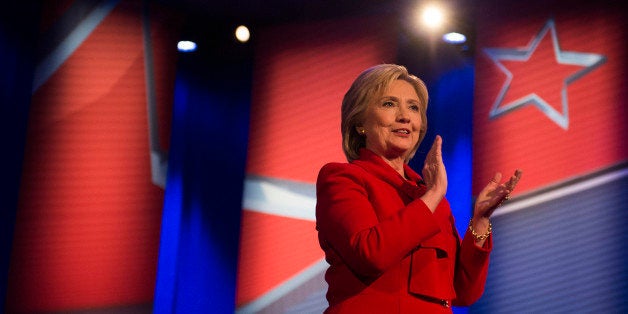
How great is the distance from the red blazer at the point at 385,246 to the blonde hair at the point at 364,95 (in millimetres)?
142

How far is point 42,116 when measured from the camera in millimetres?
3863

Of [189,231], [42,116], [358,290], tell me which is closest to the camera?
[358,290]

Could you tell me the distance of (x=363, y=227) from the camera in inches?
53.8

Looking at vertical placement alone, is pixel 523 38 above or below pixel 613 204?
above

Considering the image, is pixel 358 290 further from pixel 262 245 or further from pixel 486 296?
pixel 262 245

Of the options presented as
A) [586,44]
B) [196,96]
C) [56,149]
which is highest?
[586,44]

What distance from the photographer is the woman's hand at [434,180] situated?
1.40m

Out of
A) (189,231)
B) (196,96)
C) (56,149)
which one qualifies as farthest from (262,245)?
(56,149)

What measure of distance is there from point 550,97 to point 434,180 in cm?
272

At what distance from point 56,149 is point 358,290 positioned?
2929 mm

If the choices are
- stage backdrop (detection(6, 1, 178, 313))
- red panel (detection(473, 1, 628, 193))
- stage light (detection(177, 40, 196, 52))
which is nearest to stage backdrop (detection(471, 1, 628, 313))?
red panel (detection(473, 1, 628, 193))

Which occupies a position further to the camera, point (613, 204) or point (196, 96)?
point (196, 96)

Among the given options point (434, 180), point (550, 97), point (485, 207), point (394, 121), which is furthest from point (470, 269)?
point (550, 97)

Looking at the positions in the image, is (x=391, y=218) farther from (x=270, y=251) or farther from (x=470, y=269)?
(x=270, y=251)
